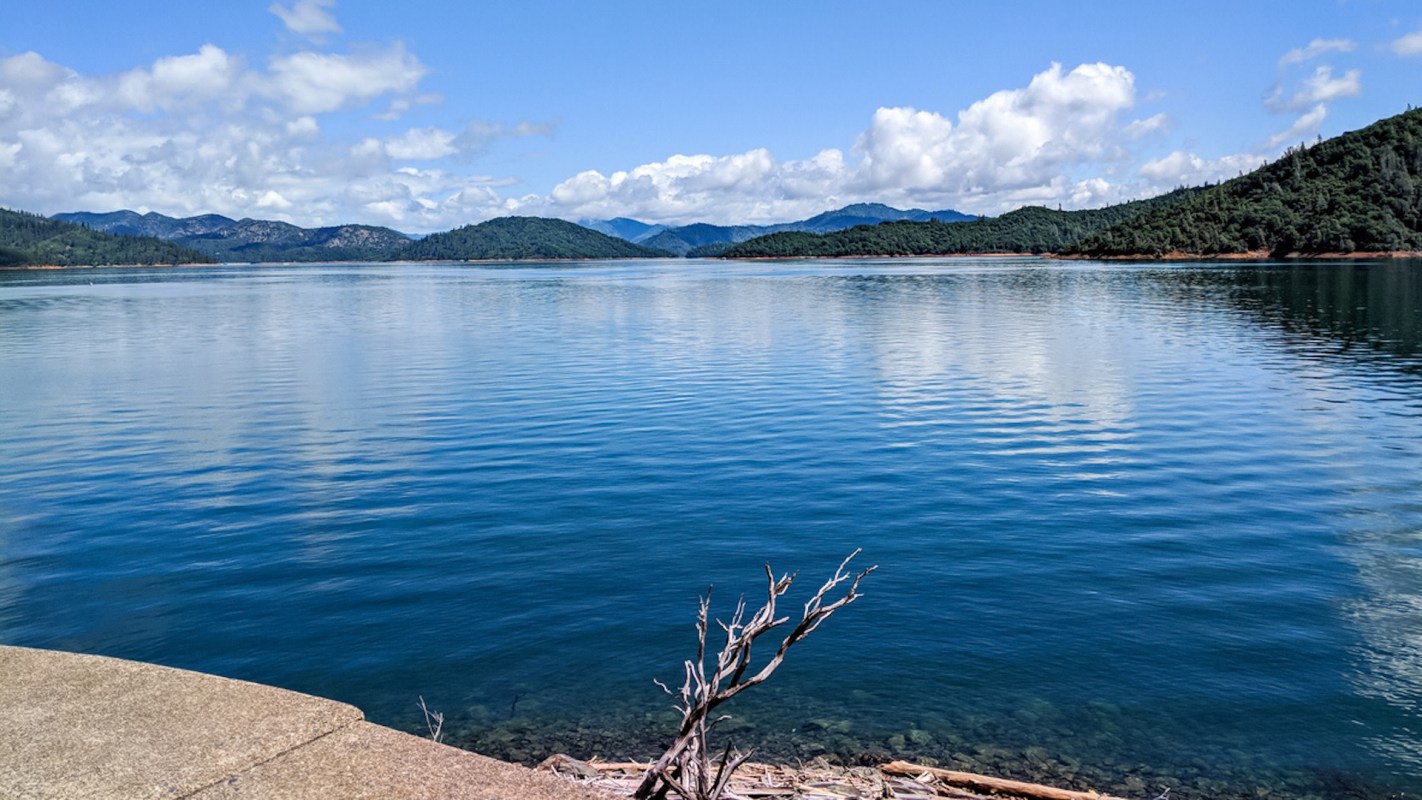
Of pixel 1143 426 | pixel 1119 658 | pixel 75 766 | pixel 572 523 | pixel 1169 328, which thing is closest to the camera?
pixel 75 766

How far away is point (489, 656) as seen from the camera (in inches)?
470

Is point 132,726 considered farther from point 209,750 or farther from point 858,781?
point 858,781

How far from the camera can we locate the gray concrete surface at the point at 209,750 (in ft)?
17.6

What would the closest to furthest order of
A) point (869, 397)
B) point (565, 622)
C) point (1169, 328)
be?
1. point (565, 622)
2. point (869, 397)
3. point (1169, 328)

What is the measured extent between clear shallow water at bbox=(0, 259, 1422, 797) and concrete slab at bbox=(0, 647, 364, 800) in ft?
12.2

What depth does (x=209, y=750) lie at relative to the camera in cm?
582

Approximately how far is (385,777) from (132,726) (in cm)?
198

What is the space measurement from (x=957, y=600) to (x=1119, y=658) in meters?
2.45

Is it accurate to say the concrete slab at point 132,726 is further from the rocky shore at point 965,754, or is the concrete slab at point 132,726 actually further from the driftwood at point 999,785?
the driftwood at point 999,785

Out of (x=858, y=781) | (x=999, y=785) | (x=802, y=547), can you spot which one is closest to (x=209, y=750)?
(x=858, y=781)

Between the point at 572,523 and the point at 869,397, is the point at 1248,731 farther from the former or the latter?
the point at 869,397

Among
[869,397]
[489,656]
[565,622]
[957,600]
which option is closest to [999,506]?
[957,600]

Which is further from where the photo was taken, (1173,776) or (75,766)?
(1173,776)

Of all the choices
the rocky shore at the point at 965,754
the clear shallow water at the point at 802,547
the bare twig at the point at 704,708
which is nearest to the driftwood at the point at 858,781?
the rocky shore at the point at 965,754
